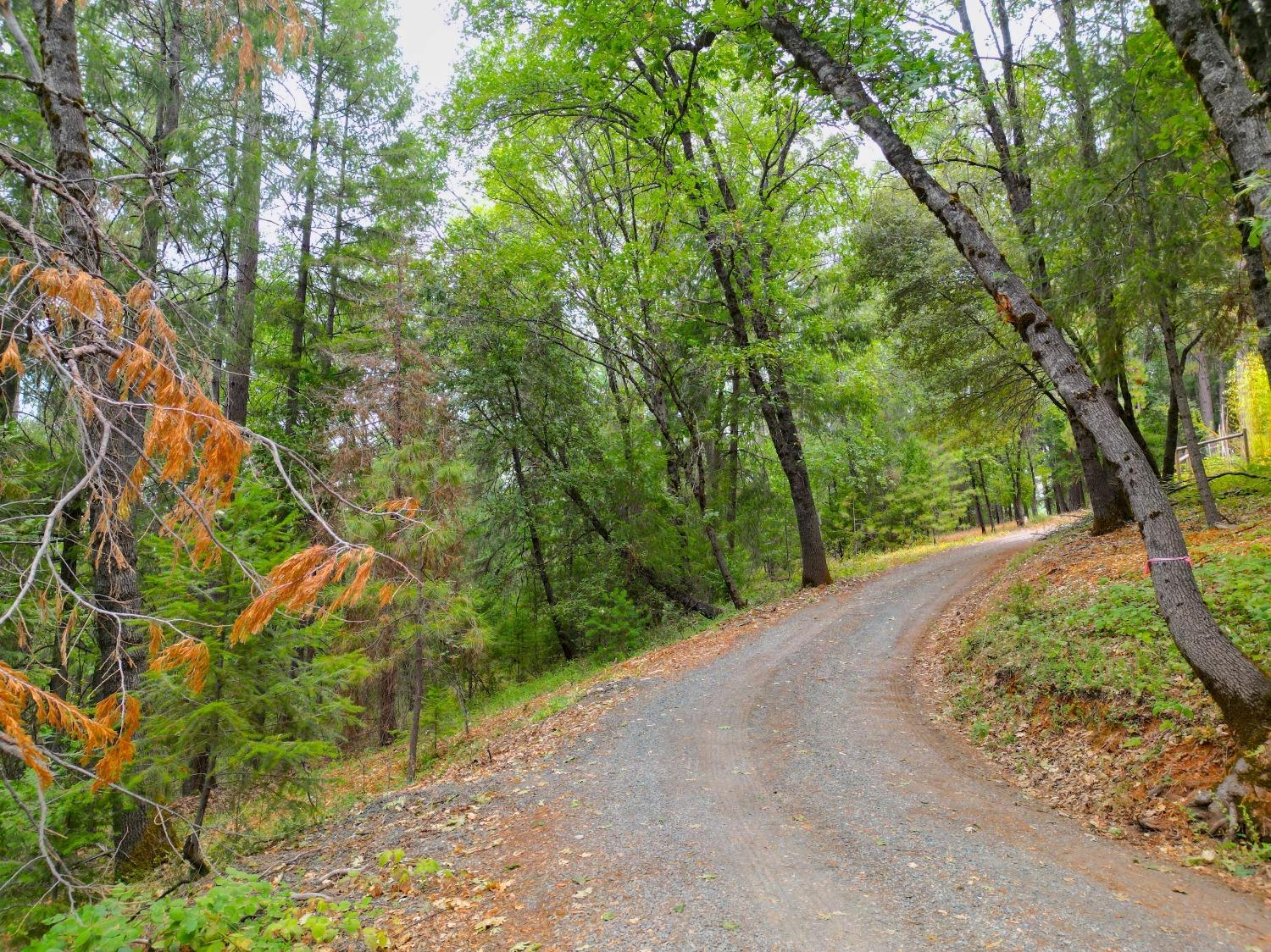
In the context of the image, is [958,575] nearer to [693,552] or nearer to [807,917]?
[693,552]

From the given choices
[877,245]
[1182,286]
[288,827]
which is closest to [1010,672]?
[1182,286]

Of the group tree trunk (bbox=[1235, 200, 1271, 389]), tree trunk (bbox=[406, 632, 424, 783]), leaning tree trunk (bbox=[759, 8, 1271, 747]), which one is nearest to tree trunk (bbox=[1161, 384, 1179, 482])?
tree trunk (bbox=[1235, 200, 1271, 389])

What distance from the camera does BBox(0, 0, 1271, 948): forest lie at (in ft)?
11.5

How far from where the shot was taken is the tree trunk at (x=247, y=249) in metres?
8.62

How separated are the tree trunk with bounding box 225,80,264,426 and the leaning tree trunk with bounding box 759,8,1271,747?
19.0 feet

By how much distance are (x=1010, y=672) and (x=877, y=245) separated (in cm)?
1000

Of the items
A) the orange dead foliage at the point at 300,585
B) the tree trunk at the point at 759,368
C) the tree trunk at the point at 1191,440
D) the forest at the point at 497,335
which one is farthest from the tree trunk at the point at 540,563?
the orange dead foliage at the point at 300,585

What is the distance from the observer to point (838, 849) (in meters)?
4.66

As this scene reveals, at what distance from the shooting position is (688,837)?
198 inches

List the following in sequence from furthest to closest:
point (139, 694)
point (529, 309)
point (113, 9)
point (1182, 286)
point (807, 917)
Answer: point (529, 309), point (1182, 286), point (113, 9), point (139, 694), point (807, 917)

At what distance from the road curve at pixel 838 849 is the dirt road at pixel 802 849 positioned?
16 mm

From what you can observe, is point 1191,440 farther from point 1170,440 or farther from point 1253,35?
point 1253,35

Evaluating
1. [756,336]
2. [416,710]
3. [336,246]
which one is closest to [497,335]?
[336,246]

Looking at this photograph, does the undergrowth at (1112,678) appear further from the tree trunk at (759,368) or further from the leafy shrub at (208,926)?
the leafy shrub at (208,926)
